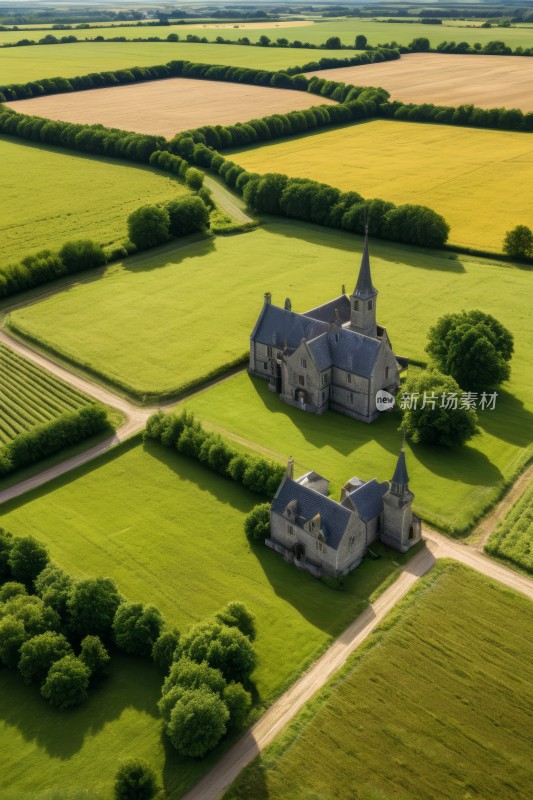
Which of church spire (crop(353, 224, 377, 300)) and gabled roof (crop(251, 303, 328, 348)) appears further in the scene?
gabled roof (crop(251, 303, 328, 348))

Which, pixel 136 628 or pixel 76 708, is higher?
pixel 136 628

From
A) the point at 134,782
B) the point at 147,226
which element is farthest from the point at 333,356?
→ the point at 147,226

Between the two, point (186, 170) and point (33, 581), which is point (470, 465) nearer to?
point (33, 581)

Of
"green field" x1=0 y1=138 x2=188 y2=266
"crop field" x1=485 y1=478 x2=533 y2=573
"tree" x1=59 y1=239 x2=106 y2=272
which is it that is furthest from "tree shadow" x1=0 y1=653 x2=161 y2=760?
"green field" x1=0 y1=138 x2=188 y2=266

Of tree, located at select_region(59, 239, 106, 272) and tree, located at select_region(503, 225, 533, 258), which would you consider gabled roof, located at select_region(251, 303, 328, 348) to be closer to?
tree, located at select_region(59, 239, 106, 272)

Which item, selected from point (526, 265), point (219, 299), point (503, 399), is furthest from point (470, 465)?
point (526, 265)

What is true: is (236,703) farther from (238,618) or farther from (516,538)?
(516,538)
